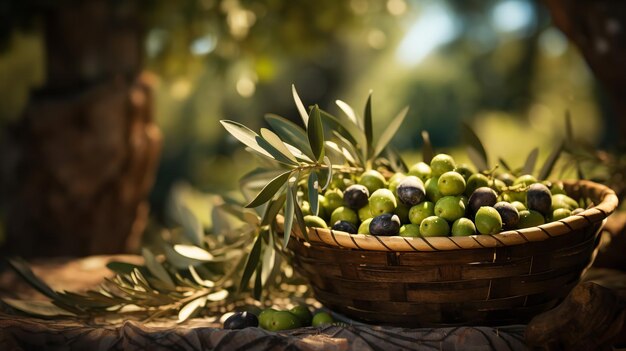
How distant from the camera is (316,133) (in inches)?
46.3

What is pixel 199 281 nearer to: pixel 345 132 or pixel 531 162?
pixel 345 132

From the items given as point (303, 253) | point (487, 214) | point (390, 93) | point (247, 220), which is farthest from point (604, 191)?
point (390, 93)

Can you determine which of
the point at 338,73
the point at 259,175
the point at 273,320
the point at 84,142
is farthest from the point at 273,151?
A: the point at 338,73

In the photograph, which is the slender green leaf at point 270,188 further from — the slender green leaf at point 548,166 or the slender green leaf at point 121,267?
the slender green leaf at point 548,166

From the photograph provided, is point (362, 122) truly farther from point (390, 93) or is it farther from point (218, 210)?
point (390, 93)

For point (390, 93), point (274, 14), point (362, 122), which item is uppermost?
point (274, 14)

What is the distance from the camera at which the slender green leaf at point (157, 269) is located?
1380mm

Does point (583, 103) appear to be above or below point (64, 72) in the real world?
below

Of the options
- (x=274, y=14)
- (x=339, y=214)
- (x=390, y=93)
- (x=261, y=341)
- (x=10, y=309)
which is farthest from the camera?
(x=390, y=93)

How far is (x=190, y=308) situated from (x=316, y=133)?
471 mm

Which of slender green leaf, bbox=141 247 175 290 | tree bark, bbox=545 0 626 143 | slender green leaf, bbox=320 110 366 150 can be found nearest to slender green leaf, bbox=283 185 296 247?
slender green leaf, bbox=320 110 366 150

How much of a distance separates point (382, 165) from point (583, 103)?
23.8 feet

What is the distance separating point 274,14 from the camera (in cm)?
271

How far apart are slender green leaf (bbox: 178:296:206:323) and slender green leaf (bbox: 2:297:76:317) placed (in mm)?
261
